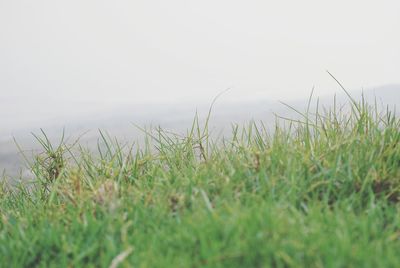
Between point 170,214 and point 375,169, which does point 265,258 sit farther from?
point 375,169

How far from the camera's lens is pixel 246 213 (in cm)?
157

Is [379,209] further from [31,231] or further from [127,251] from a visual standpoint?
[31,231]

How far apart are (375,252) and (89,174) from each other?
5.99 ft

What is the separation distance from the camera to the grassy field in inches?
56.8

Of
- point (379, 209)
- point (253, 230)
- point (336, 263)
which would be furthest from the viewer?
point (379, 209)

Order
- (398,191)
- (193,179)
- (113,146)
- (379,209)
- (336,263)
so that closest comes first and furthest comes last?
(336,263) < (379,209) < (398,191) < (193,179) < (113,146)

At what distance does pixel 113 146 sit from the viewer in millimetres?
3133

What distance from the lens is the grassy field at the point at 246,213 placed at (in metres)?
1.44

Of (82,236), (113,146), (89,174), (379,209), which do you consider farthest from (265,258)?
(113,146)

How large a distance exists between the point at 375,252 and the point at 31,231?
3.80 feet

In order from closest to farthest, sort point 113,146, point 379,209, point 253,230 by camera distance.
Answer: point 253,230 < point 379,209 < point 113,146

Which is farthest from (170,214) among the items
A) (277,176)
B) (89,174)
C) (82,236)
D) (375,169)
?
(89,174)

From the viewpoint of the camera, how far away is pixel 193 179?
85.5 inches

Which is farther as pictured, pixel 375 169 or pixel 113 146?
pixel 113 146
